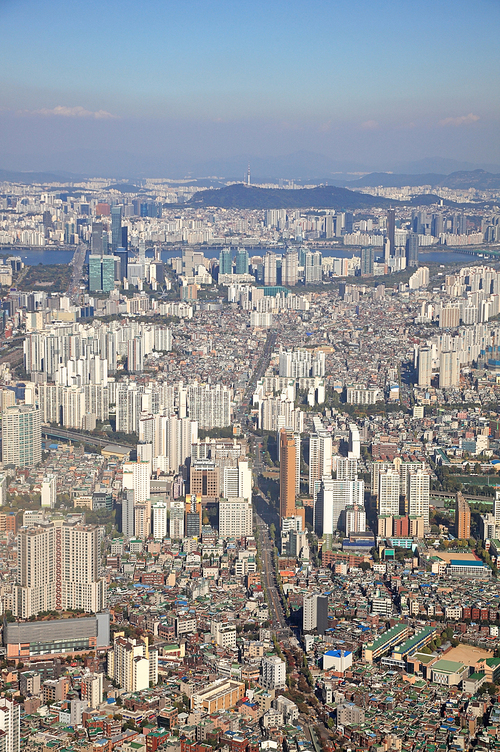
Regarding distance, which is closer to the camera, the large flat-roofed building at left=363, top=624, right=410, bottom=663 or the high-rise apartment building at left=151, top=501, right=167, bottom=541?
the large flat-roofed building at left=363, top=624, right=410, bottom=663

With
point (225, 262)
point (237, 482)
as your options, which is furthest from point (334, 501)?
point (225, 262)

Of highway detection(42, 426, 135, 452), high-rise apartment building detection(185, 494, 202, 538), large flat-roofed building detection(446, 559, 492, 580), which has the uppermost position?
highway detection(42, 426, 135, 452)

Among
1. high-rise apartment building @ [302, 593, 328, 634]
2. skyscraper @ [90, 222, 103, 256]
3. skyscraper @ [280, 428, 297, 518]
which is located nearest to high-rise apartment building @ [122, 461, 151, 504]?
skyscraper @ [280, 428, 297, 518]

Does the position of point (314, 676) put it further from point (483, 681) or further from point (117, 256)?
point (117, 256)

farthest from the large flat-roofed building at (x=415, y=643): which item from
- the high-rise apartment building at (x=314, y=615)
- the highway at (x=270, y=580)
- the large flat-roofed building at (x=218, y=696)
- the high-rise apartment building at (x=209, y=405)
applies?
the high-rise apartment building at (x=209, y=405)

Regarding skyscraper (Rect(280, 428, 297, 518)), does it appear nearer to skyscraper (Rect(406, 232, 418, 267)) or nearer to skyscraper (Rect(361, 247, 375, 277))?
skyscraper (Rect(361, 247, 375, 277))

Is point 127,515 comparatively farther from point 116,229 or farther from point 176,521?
point 116,229

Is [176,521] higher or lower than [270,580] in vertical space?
higher

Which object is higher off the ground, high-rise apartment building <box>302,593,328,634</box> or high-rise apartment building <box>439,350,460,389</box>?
high-rise apartment building <box>439,350,460,389</box>
